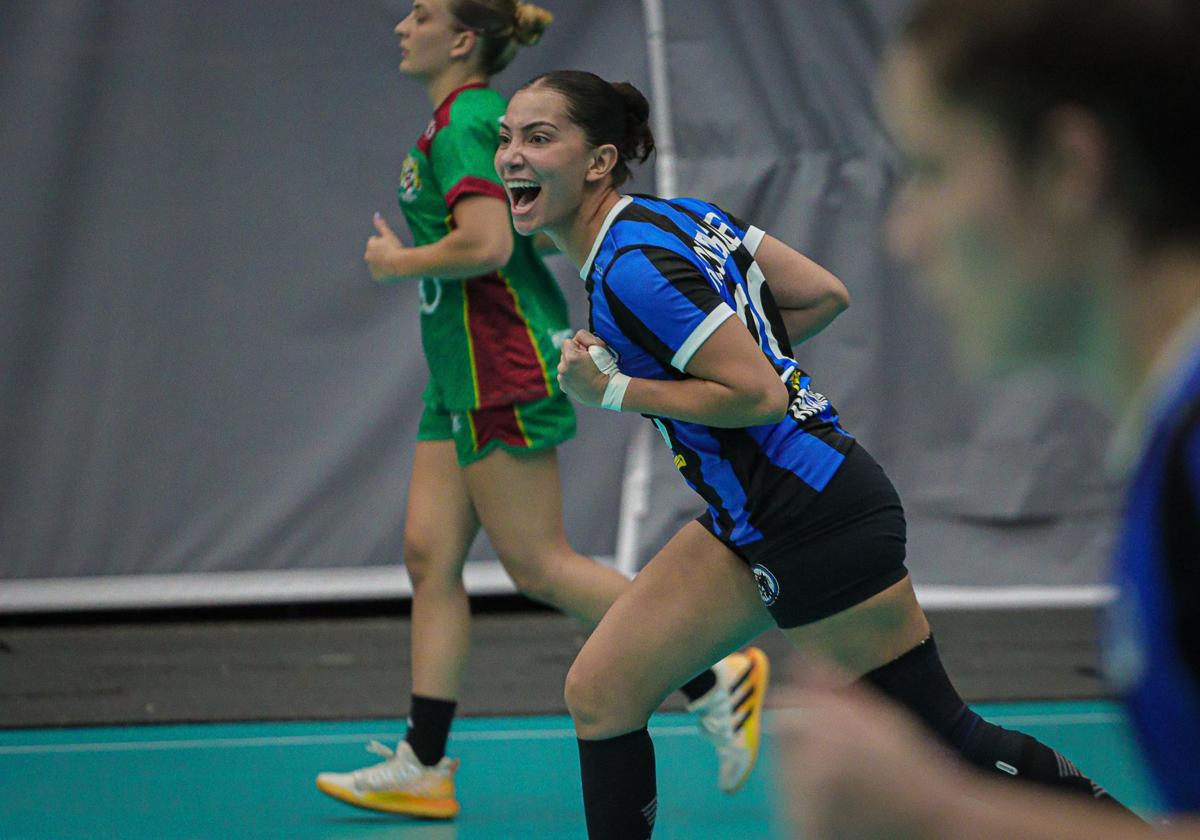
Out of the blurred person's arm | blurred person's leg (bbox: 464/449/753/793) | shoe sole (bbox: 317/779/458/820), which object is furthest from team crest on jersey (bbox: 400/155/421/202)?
the blurred person's arm

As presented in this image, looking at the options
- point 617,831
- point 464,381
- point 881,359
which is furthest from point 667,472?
point 617,831

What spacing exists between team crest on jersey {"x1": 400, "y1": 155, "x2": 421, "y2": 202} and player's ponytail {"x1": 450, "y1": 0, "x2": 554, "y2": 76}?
0.30 m

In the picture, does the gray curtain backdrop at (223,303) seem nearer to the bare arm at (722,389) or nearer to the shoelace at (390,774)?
the shoelace at (390,774)

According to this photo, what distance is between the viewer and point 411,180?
3.70 meters

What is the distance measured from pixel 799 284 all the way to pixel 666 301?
49 centimetres

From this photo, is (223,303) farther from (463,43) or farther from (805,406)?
(805,406)

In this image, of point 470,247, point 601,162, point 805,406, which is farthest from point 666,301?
point 470,247

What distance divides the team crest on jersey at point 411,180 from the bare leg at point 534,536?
0.66 metres

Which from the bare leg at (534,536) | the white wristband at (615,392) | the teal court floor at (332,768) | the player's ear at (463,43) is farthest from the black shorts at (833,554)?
the player's ear at (463,43)

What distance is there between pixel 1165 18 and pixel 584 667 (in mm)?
1813

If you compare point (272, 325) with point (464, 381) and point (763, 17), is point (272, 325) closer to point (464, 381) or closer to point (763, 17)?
point (763, 17)

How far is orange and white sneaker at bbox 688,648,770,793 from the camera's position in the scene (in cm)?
367

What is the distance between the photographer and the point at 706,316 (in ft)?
7.97

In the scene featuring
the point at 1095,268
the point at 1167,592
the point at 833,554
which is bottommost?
the point at 833,554
